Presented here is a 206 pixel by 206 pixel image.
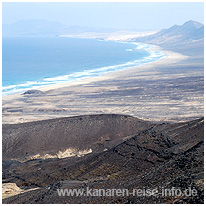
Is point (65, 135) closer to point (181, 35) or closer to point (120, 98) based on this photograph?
point (120, 98)

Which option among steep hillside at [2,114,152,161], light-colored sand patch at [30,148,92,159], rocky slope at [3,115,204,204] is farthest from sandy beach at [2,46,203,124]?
rocky slope at [3,115,204,204]

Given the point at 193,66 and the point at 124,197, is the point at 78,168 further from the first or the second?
the point at 193,66

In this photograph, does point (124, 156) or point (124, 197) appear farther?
point (124, 156)

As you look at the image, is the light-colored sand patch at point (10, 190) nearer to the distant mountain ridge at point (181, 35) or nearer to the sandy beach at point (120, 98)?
the sandy beach at point (120, 98)

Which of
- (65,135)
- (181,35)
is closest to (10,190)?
(65,135)

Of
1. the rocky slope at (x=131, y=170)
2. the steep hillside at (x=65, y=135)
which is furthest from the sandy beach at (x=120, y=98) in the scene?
the rocky slope at (x=131, y=170)

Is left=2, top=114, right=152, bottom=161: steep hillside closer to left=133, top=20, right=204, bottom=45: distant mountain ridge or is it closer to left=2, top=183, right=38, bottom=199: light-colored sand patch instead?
left=2, top=183, right=38, bottom=199: light-colored sand patch

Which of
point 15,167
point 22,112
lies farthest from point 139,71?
point 15,167

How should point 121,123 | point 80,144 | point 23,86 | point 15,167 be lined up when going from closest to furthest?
point 15,167 < point 80,144 < point 121,123 < point 23,86

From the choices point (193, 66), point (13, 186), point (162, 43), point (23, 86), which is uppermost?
point (162, 43)
